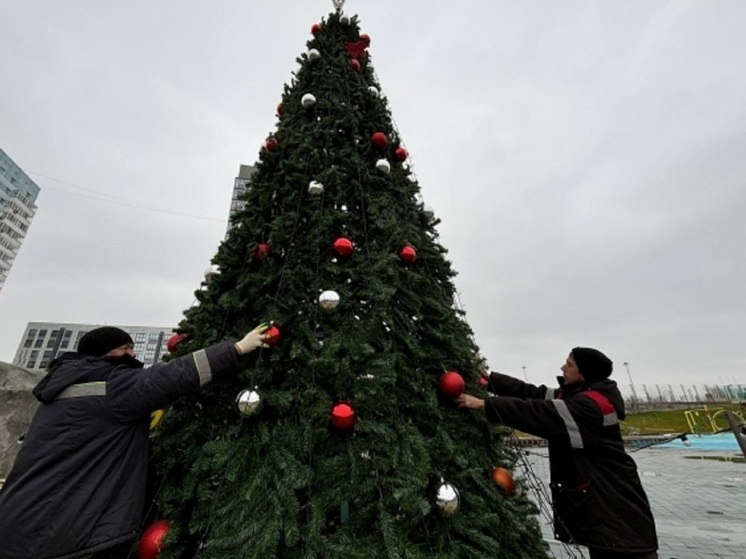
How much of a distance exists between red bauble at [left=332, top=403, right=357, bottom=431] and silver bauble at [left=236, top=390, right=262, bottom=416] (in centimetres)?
33

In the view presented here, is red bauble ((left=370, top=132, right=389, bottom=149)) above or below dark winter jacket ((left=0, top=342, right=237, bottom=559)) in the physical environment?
above

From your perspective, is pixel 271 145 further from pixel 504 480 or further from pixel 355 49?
pixel 504 480

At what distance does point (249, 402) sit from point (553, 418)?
1516 millimetres

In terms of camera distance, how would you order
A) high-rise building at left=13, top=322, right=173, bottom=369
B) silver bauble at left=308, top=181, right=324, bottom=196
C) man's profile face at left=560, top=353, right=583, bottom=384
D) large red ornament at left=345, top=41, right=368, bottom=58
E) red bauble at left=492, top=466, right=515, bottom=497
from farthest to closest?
high-rise building at left=13, top=322, right=173, bottom=369, large red ornament at left=345, top=41, right=368, bottom=58, man's profile face at left=560, top=353, right=583, bottom=384, silver bauble at left=308, top=181, right=324, bottom=196, red bauble at left=492, top=466, right=515, bottom=497

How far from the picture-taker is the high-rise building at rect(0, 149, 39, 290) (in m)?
53.0

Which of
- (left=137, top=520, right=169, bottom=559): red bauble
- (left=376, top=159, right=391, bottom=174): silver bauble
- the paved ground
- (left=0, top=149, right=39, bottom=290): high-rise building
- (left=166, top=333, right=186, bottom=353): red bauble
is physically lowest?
the paved ground

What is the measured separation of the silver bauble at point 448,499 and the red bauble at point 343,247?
3.77 ft

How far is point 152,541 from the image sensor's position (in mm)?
1209

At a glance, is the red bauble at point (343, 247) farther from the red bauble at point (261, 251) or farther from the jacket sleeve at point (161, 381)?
the jacket sleeve at point (161, 381)

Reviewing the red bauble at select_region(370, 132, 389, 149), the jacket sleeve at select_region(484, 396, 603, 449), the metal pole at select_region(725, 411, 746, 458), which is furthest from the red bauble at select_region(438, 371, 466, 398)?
the metal pole at select_region(725, 411, 746, 458)

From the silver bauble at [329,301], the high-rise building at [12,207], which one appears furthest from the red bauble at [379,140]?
the high-rise building at [12,207]

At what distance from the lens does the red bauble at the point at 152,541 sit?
47.0 inches

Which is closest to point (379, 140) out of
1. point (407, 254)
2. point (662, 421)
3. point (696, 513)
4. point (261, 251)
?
point (407, 254)

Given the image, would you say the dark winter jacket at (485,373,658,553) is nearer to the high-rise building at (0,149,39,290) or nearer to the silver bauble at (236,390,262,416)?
the silver bauble at (236,390,262,416)
